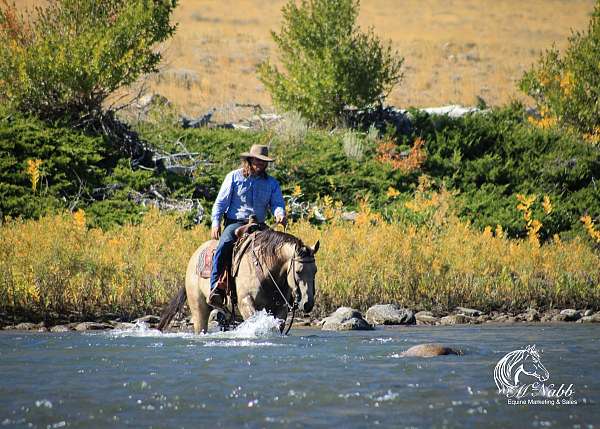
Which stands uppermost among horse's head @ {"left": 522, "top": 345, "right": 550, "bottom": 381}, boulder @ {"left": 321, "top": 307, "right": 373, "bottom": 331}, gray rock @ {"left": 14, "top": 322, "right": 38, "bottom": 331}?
horse's head @ {"left": 522, "top": 345, "right": 550, "bottom": 381}

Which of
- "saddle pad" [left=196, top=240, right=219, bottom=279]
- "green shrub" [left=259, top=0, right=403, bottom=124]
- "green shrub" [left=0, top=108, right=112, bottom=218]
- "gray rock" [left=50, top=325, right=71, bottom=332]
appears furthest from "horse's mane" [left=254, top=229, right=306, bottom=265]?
"green shrub" [left=259, top=0, right=403, bottom=124]

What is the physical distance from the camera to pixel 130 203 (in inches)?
955

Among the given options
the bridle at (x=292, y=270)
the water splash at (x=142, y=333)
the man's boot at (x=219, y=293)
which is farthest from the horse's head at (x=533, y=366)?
the water splash at (x=142, y=333)

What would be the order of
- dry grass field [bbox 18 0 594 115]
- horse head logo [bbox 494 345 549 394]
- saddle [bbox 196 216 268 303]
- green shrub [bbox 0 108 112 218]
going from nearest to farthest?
1. horse head logo [bbox 494 345 549 394]
2. saddle [bbox 196 216 268 303]
3. green shrub [bbox 0 108 112 218]
4. dry grass field [bbox 18 0 594 115]

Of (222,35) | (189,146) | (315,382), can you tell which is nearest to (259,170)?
(315,382)

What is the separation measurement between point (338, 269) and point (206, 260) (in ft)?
15.3

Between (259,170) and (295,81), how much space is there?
64.0 ft

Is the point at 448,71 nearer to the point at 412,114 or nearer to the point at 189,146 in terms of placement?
the point at 412,114

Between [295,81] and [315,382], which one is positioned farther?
[295,81]

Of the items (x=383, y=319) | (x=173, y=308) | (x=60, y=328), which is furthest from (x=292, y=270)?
(x=60, y=328)

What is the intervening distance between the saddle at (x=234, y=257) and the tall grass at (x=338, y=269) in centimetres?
376

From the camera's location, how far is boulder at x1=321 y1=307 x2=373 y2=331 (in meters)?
15.6

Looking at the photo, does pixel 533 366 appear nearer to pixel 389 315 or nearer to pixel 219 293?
pixel 219 293

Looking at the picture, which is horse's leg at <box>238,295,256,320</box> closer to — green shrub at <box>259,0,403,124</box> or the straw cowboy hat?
the straw cowboy hat
